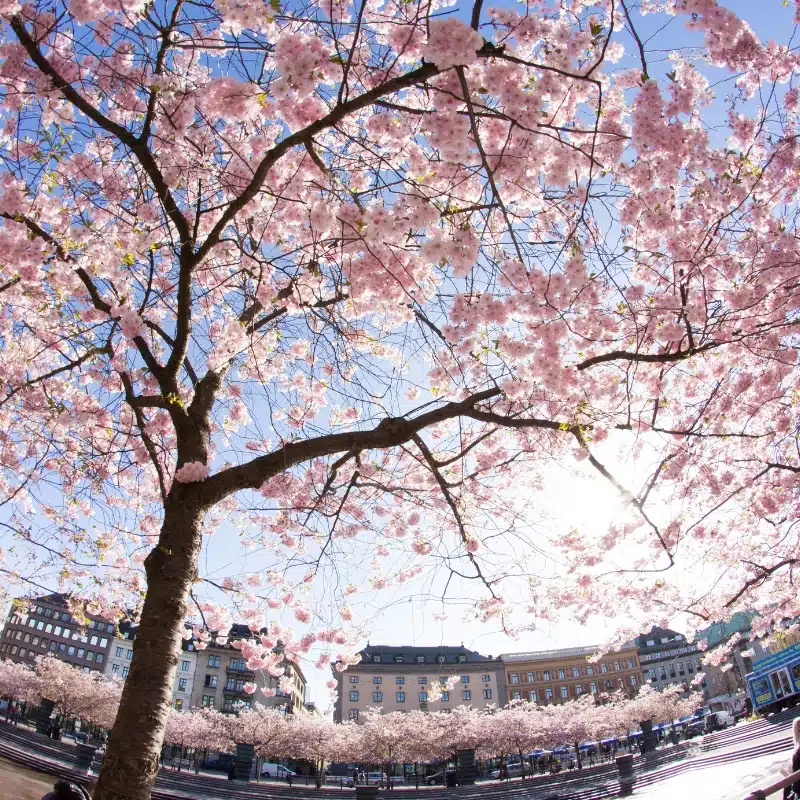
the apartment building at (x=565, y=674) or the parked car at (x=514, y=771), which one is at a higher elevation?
the apartment building at (x=565, y=674)

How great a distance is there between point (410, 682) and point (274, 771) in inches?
691

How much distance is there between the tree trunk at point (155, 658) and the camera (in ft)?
10.0

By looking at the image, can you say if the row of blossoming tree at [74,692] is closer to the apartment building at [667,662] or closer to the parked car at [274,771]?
the parked car at [274,771]

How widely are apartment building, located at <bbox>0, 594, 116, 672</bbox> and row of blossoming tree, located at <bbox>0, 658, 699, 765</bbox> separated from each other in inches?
913

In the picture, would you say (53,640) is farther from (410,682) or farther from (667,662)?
(667,662)

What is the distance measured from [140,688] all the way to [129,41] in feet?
14.3

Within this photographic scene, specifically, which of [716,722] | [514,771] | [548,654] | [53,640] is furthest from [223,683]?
[716,722]

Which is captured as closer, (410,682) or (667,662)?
(410,682)

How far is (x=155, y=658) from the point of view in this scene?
3422mm

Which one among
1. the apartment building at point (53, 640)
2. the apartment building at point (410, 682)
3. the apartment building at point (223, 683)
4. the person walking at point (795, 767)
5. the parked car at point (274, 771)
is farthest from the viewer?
the apartment building at point (53, 640)

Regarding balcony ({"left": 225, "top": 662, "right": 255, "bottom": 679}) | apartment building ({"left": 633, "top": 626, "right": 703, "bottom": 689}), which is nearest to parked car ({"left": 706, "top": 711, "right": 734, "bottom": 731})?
apartment building ({"left": 633, "top": 626, "right": 703, "bottom": 689})

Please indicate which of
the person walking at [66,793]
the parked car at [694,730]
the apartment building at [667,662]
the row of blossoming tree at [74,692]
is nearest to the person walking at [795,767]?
the person walking at [66,793]

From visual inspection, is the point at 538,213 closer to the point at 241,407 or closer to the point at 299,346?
the point at 299,346

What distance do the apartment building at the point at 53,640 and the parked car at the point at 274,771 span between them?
2455 centimetres
